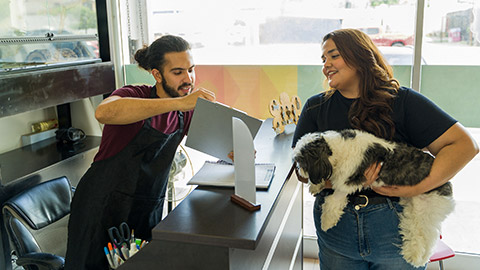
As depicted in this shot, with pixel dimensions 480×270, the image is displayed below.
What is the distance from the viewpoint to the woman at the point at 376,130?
180 cm

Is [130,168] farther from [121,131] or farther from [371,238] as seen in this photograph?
[371,238]

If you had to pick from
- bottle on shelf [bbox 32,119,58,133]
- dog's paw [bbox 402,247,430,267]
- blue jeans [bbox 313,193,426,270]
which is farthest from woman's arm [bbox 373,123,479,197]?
bottle on shelf [bbox 32,119,58,133]

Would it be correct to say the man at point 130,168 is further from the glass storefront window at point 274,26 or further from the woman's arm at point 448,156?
the glass storefront window at point 274,26

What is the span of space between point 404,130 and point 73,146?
8.83 ft

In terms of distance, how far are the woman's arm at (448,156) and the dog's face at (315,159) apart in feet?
0.99

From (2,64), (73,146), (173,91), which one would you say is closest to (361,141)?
(173,91)

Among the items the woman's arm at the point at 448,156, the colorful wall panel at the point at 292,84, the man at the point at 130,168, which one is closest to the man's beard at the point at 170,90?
the man at the point at 130,168

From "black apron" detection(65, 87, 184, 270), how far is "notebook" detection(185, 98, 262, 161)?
0.24 m

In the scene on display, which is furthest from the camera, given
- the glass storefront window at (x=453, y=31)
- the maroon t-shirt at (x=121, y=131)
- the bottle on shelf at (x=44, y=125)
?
the bottle on shelf at (x=44, y=125)

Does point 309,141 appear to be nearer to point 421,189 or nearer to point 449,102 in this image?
point 421,189

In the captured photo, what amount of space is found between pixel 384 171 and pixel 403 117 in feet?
0.75

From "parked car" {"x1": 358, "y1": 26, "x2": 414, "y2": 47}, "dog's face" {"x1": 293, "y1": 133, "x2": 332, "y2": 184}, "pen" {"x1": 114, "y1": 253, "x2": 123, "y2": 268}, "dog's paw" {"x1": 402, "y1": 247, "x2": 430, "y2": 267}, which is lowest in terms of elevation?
"pen" {"x1": 114, "y1": 253, "x2": 123, "y2": 268}

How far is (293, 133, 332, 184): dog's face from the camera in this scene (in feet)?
5.93

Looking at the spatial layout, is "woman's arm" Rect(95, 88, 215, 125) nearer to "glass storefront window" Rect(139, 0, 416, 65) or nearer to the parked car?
"glass storefront window" Rect(139, 0, 416, 65)
